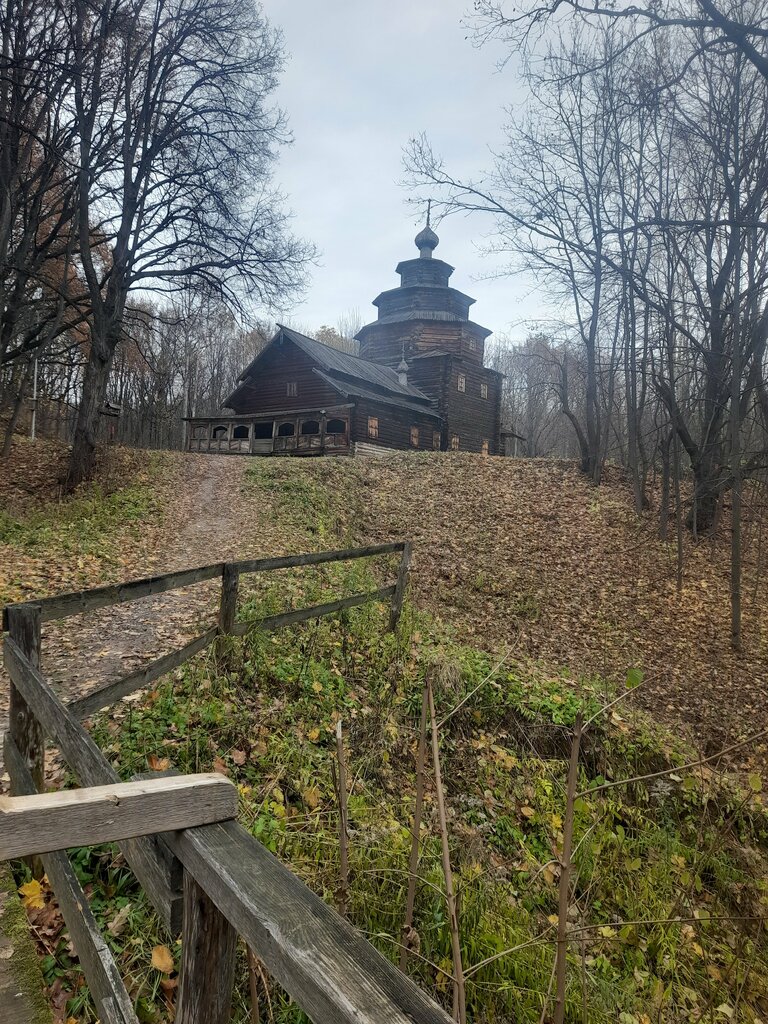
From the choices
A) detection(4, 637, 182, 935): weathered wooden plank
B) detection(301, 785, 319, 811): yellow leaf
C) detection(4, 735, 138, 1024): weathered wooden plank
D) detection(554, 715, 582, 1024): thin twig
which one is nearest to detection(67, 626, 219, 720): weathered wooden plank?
detection(4, 637, 182, 935): weathered wooden plank

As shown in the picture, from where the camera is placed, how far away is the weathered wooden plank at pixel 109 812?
4.46 ft

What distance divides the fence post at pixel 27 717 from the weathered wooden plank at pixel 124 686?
0.77 feet

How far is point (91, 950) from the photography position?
6.73 feet

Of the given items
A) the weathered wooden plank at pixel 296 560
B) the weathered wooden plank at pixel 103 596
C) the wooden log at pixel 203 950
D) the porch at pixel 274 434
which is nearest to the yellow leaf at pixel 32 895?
the weathered wooden plank at pixel 103 596

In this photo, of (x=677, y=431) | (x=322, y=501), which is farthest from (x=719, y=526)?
(x=322, y=501)

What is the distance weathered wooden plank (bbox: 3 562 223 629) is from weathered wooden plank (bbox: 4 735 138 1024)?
1.73 m

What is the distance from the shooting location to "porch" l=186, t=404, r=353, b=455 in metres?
26.4

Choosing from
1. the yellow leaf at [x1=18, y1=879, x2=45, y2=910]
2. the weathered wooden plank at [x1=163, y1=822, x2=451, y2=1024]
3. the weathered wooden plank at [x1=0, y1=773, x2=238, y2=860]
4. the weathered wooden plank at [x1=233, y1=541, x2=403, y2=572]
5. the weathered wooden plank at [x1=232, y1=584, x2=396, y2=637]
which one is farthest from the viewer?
the weathered wooden plank at [x1=232, y1=584, x2=396, y2=637]

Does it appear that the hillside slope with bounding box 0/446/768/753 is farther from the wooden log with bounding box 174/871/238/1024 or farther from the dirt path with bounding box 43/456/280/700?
the wooden log with bounding box 174/871/238/1024

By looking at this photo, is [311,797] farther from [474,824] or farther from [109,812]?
[109,812]

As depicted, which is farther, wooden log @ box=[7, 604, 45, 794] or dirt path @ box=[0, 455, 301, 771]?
dirt path @ box=[0, 455, 301, 771]

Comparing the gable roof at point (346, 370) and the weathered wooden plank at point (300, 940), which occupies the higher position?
the gable roof at point (346, 370)

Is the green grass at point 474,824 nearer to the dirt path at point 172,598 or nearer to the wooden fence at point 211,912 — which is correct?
the wooden fence at point 211,912

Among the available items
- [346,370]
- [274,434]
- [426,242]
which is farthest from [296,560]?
[426,242]
